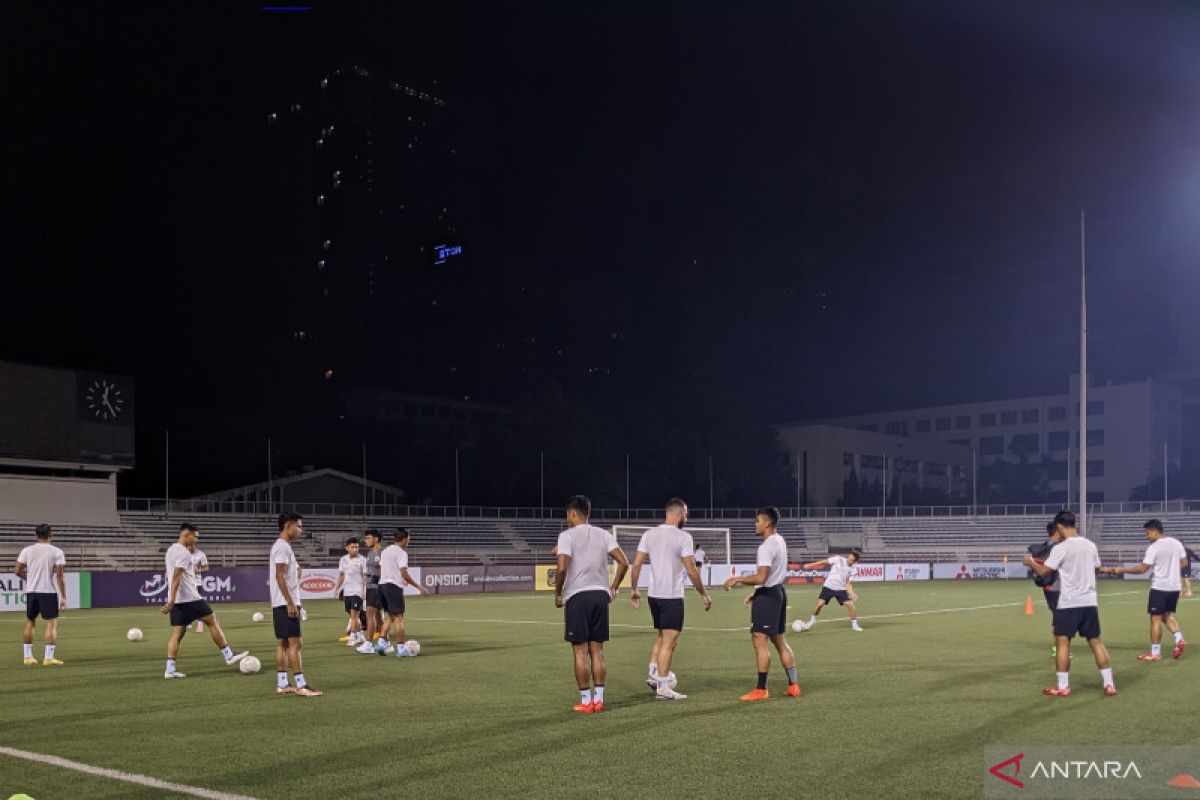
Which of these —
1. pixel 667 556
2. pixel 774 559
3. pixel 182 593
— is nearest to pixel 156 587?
pixel 182 593

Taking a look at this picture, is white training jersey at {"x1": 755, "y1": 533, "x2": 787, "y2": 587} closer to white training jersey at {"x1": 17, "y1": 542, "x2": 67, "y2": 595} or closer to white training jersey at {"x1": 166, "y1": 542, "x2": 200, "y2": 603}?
white training jersey at {"x1": 166, "y1": 542, "x2": 200, "y2": 603}

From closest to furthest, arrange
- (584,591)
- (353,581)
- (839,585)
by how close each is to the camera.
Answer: (584,591) < (353,581) < (839,585)

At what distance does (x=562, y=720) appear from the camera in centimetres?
1120

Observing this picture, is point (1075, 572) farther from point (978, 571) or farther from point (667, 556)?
point (978, 571)

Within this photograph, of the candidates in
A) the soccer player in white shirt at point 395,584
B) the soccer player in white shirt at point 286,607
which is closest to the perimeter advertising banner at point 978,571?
the soccer player in white shirt at point 395,584

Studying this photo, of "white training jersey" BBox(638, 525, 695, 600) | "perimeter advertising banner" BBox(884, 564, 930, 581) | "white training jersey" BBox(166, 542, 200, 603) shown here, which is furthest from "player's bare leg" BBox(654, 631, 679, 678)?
"perimeter advertising banner" BBox(884, 564, 930, 581)

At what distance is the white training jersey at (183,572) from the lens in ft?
51.2

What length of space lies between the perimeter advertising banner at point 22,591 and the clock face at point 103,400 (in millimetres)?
9785

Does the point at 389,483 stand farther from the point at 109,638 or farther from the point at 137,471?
the point at 109,638

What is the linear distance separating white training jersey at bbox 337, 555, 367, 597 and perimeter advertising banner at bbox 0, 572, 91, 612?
57.5 feet

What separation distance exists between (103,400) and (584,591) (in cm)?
3835

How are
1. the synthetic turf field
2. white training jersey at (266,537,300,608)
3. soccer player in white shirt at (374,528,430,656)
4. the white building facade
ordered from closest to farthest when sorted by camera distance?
the synthetic turf field → white training jersey at (266,537,300,608) → soccer player in white shirt at (374,528,430,656) → the white building facade

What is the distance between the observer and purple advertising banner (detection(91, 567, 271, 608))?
121 ft


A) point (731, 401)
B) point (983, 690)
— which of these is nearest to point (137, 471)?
point (731, 401)
